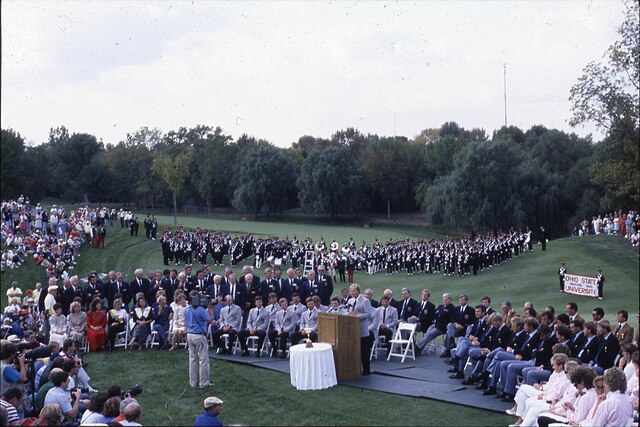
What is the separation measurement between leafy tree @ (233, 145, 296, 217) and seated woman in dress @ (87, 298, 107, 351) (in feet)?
197

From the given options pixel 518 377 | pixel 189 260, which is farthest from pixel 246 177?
pixel 518 377

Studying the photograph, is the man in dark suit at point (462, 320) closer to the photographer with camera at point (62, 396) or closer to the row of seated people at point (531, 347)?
the row of seated people at point (531, 347)

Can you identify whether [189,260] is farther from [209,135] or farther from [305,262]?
[209,135]

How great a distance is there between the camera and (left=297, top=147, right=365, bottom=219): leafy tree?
7556 centimetres

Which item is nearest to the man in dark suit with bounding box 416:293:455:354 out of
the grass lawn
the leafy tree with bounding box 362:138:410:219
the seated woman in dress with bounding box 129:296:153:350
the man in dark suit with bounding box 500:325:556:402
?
the grass lawn

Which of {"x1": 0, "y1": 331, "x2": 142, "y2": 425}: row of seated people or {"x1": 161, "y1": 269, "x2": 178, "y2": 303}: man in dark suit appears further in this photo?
{"x1": 161, "y1": 269, "x2": 178, "y2": 303}: man in dark suit

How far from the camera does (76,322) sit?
16.5 metres

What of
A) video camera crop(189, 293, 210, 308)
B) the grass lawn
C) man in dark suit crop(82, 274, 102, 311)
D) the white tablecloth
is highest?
video camera crop(189, 293, 210, 308)

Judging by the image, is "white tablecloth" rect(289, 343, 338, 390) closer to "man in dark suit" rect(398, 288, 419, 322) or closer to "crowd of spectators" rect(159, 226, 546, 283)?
"man in dark suit" rect(398, 288, 419, 322)

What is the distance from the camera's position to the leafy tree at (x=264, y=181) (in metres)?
77.2

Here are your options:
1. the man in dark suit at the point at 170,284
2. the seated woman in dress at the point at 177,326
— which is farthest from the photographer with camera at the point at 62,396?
the man in dark suit at the point at 170,284

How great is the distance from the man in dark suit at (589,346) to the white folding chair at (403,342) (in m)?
4.69

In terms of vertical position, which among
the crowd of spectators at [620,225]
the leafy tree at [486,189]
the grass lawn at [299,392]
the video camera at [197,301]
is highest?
the leafy tree at [486,189]

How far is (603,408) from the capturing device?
814cm
